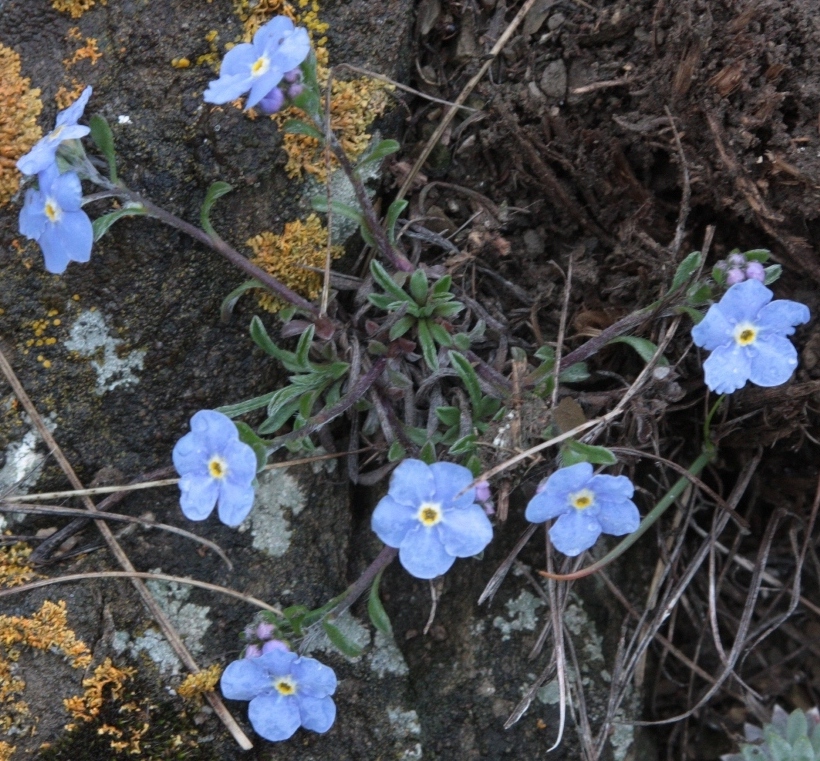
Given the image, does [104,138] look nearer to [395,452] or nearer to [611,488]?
[395,452]

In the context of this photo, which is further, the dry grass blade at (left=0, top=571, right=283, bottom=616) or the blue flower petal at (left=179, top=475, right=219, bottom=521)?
the dry grass blade at (left=0, top=571, right=283, bottom=616)

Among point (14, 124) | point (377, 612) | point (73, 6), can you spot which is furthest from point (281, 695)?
point (73, 6)

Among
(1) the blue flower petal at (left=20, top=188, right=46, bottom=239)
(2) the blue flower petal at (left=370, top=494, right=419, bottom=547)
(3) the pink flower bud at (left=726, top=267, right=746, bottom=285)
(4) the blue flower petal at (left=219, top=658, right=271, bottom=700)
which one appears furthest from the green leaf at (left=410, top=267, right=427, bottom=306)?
(4) the blue flower petal at (left=219, top=658, right=271, bottom=700)

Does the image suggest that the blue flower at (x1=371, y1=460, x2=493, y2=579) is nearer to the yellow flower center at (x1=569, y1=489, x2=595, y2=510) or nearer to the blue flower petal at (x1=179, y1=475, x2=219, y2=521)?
the yellow flower center at (x1=569, y1=489, x2=595, y2=510)

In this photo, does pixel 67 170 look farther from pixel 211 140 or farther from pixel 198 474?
pixel 198 474

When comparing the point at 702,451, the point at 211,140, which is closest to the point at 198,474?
the point at 211,140

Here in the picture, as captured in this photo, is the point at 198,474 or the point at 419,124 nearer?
the point at 198,474
